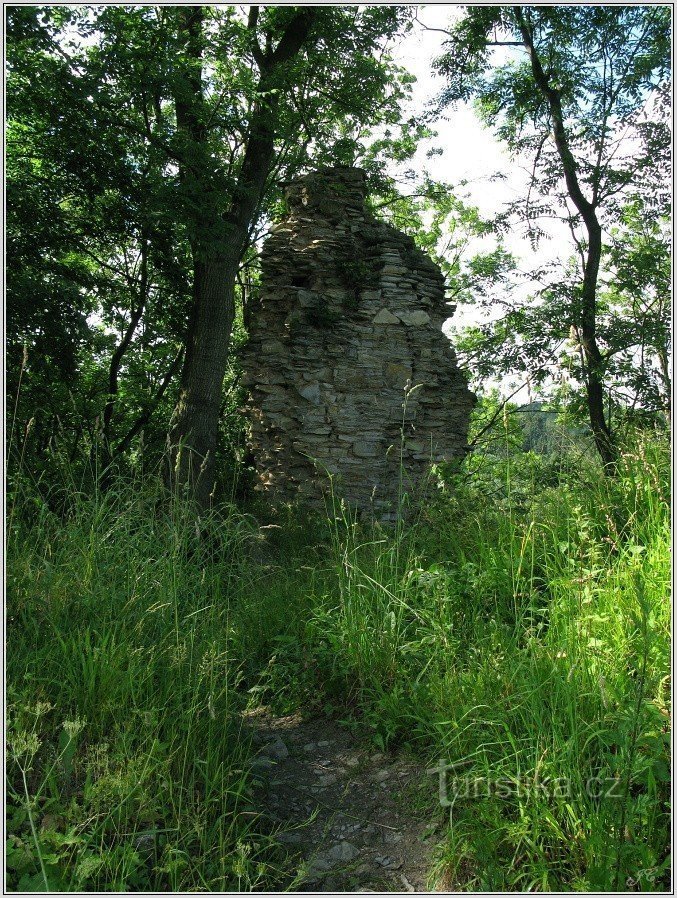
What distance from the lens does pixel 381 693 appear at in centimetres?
310

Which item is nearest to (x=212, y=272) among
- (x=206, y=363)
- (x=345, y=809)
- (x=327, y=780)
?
(x=206, y=363)

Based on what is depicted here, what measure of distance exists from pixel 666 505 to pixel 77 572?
122 inches

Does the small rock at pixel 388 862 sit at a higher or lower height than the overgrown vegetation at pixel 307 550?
lower

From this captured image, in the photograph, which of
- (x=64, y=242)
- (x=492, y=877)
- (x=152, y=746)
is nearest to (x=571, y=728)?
(x=492, y=877)

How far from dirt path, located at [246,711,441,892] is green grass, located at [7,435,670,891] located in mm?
110

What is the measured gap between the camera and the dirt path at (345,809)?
235 cm

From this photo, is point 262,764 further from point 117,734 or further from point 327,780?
point 117,734

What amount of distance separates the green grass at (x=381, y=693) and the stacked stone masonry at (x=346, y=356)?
4905 millimetres

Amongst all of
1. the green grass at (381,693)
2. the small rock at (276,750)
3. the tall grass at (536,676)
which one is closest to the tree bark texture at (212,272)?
the green grass at (381,693)

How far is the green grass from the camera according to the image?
2.12m

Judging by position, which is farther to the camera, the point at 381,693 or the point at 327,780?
the point at 381,693

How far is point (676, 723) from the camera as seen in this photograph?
2.21 metres

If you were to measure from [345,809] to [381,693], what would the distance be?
1.78 feet

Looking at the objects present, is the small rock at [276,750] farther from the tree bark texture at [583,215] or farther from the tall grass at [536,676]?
the tree bark texture at [583,215]
